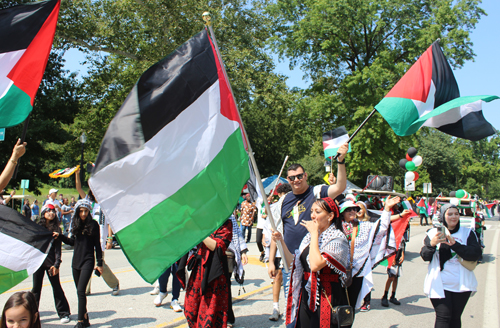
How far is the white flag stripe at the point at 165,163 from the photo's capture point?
3164 millimetres

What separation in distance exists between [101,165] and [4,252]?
153 centimetres

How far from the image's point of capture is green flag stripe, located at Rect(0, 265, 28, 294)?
372 cm

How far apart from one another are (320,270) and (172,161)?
Answer: 1590 mm

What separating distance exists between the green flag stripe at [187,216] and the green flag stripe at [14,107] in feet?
6.34

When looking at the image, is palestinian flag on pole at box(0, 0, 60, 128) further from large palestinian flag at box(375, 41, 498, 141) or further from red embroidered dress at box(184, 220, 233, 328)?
large palestinian flag at box(375, 41, 498, 141)

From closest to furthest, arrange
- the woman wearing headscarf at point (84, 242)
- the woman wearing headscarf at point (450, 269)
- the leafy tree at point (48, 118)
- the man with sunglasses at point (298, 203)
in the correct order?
the man with sunglasses at point (298, 203), the woman wearing headscarf at point (450, 269), the woman wearing headscarf at point (84, 242), the leafy tree at point (48, 118)

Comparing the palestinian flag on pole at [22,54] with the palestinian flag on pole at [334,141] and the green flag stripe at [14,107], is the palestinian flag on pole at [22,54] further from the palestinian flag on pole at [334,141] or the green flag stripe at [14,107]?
the palestinian flag on pole at [334,141]

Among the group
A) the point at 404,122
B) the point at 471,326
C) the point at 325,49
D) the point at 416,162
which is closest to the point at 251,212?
the point at 416,162

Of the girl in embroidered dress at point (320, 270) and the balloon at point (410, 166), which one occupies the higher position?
the balloon at point (410, 166)

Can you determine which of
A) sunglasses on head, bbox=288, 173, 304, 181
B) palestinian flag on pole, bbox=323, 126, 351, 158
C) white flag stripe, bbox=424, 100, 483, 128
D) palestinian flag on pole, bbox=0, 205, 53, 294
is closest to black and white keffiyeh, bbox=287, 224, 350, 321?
sunglasses on head, bbox=288, 173, 304, 181

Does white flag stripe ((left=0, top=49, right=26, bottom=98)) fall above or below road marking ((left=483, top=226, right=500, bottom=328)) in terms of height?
above

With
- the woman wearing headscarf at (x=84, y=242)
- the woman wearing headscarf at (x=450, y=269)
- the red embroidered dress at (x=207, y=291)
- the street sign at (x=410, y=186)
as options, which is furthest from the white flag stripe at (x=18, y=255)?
the street sign at (x=410, y=186)

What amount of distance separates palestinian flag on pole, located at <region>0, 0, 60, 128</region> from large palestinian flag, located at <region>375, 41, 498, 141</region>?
3.96m

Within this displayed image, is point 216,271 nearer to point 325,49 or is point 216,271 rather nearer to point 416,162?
point 416,162
